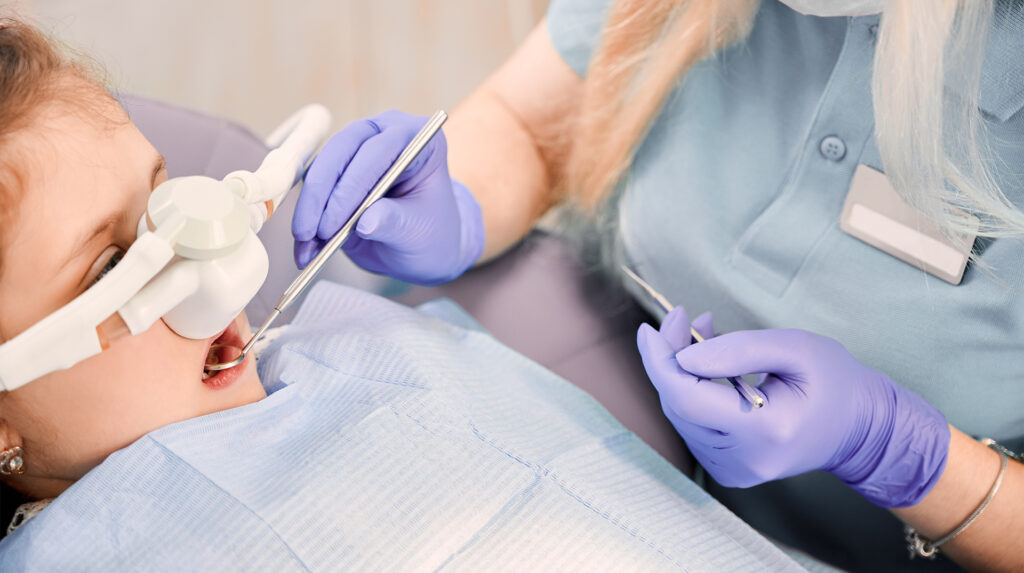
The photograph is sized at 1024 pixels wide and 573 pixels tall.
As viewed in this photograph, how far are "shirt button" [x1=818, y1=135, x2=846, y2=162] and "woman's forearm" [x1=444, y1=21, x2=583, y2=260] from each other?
406mm

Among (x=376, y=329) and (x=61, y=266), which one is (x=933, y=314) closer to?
(x=376, y=329)

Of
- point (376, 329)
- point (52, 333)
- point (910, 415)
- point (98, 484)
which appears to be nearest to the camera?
point (52, 333)

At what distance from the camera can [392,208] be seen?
2.91 ft

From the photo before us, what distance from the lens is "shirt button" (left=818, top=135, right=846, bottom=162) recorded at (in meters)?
0.88

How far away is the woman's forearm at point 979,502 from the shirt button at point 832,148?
0.33m

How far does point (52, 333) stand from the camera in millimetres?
582

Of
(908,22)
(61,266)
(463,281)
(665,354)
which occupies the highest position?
(908,22)

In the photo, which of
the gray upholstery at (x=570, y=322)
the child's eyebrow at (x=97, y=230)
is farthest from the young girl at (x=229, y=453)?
the gray upholstery at (x=570, y=322)

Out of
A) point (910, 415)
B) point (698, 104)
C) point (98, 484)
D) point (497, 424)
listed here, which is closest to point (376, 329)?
point (497, 424)

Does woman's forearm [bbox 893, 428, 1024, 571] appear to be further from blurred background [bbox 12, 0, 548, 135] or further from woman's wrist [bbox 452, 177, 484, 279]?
blurred background [bbox 12, 0, 548, 135]

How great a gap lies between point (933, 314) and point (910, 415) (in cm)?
11

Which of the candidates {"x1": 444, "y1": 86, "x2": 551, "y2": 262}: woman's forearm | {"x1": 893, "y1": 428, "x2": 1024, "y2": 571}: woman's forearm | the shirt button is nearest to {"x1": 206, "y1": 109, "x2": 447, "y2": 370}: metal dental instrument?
{"x1": 444, "y1": 86, "x2": 551, "y2": 262}: woman's forearm

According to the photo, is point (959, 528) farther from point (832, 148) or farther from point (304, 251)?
point (304, 251)

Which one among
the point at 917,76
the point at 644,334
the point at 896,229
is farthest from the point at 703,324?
the point at 917,76
